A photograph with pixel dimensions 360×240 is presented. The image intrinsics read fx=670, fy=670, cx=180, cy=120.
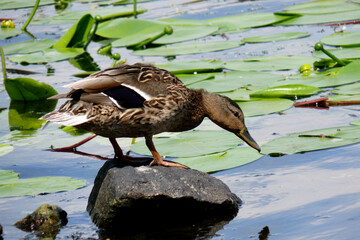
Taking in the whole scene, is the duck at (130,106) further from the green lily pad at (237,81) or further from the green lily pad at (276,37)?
the green lily pad at (276,37)

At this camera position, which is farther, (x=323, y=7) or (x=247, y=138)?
A: (x=323, y=7)

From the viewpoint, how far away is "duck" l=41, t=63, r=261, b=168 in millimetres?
4711

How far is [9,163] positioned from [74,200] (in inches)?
45.2

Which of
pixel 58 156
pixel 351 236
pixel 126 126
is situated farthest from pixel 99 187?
pixel 351 236

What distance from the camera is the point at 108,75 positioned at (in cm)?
487

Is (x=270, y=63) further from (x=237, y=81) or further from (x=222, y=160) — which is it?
(x=222, y=160)

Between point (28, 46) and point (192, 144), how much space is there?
501 cm

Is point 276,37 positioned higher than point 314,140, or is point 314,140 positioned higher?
point 314,140

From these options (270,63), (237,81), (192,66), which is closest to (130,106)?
(237,81)

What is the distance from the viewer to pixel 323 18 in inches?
387

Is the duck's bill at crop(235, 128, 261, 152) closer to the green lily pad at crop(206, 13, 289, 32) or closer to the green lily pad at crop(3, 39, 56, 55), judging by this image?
the green lily pad at crop(206, 13, 289, 32)

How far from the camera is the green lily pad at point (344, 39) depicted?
819 centimetres

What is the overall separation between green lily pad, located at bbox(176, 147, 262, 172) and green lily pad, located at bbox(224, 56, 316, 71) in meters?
2.44

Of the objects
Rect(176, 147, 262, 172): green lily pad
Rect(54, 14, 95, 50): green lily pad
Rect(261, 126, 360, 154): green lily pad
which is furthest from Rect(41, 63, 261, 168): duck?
Rect(54, 14, 95, 50): green lily pad
